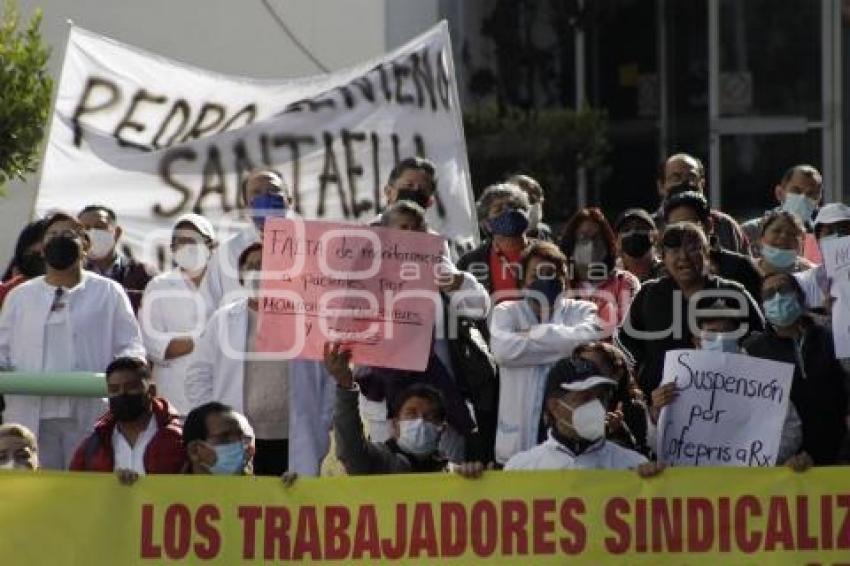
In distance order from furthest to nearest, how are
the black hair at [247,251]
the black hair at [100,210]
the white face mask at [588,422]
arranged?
the black hair at [100,210] < the black hair at [247,251] < the white face mask at [588,422]

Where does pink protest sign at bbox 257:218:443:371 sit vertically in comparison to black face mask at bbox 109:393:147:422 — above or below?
above

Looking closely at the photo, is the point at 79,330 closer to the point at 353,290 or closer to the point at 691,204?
the point at 353,290

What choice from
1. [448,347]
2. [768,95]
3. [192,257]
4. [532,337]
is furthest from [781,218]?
[768,95]

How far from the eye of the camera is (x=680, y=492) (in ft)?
31.6

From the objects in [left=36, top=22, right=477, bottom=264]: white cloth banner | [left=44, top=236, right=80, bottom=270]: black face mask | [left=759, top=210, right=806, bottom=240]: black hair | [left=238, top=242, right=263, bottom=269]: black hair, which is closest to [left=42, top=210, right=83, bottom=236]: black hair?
[left=44, top=236, right=80, bottom=270]: black face mask

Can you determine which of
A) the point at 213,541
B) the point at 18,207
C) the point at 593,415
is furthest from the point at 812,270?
the point at 18,207

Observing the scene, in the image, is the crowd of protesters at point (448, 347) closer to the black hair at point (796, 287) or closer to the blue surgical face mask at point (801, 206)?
the black hair at point (796, 287)

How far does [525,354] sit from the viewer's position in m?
11.0

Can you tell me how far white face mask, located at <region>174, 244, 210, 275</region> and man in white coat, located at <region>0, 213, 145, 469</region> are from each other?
16.7 inches

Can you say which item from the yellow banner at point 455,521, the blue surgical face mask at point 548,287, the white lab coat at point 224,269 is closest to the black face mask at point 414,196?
the white lab coat at point 224,269

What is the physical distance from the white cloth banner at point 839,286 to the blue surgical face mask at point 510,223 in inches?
51.9

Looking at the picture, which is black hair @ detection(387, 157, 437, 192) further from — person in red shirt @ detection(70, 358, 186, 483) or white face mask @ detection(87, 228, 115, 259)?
person in red shirt @ detection(70, 358, 186, 483)

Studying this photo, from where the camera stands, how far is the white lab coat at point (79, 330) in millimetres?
11766

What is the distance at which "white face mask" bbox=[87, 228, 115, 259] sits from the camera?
12906 mm
